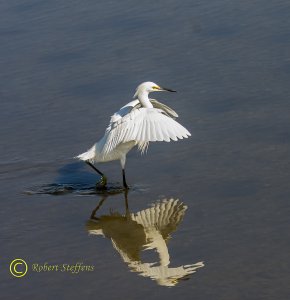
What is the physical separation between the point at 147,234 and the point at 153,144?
242 centimetres

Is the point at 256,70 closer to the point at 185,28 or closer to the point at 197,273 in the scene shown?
the point at 185,28

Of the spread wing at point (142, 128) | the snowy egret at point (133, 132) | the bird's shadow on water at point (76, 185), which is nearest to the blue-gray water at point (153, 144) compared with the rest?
the bird's shadow on water at point (76, 185)

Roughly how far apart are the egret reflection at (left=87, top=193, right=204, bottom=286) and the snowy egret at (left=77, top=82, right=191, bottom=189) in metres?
0.58

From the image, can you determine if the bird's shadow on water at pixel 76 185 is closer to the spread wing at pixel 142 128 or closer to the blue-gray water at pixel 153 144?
the blue-gray water at pixel 153 144

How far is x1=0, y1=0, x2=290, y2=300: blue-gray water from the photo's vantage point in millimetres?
8445

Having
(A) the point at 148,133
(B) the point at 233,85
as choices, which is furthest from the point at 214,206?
(B) the point at 233,85

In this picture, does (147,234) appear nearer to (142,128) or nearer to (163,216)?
(163,216)

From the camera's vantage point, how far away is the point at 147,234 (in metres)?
9.47

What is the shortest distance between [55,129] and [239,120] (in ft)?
8.75

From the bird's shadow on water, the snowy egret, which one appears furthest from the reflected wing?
the snowy egret

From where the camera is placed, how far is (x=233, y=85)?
13070mm

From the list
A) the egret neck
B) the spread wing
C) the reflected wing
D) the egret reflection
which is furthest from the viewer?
the egret neck

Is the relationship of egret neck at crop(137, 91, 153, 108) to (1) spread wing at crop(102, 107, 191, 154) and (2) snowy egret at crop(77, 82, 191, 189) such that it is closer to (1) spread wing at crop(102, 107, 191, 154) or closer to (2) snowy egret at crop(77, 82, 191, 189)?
(2) snowy egret at crop(77, 82, 191, 189)

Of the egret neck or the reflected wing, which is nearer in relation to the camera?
the reflected wing
